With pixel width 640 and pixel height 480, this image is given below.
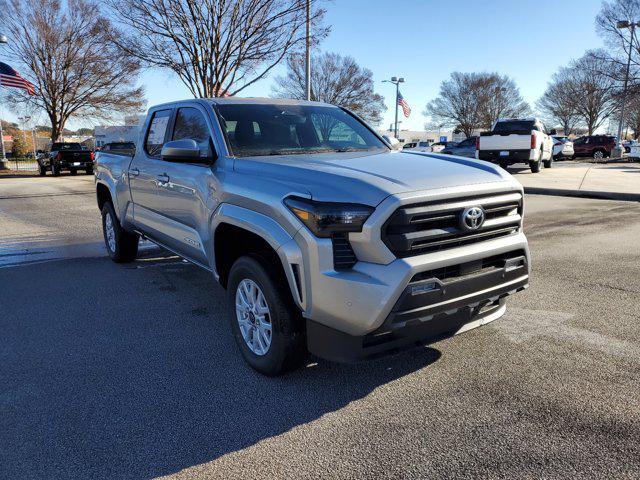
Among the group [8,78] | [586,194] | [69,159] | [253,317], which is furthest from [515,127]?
[8,78]

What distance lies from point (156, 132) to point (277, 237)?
280cm

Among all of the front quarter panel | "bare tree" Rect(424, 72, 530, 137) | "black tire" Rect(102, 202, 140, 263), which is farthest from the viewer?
"bare tree" Rect(424, 72, 530, 137)

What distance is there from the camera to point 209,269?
13.5ft

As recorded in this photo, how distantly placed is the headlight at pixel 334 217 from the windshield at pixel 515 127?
16491 millimetres

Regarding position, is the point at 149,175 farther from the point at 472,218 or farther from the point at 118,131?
the point at 118,131

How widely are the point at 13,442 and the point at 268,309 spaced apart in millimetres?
1531

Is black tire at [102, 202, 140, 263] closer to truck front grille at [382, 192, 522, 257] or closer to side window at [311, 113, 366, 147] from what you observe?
side window at [311, 113, 366, 147]

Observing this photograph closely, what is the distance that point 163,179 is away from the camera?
184 inches

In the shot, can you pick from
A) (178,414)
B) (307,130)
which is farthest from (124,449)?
(307,130)

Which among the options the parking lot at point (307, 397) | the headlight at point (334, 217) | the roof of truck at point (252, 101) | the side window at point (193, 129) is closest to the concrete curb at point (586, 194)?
the parking lot at point (307, 397)

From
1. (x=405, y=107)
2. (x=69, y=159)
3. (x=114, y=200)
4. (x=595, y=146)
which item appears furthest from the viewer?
(x=595, y=146)

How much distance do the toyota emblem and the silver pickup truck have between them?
1 cm

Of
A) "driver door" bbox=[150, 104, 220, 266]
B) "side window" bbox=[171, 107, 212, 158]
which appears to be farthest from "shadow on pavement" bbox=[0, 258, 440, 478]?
"side window" bbox=[171, 107, 212, 158]

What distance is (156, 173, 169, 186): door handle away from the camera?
4.62 metres
